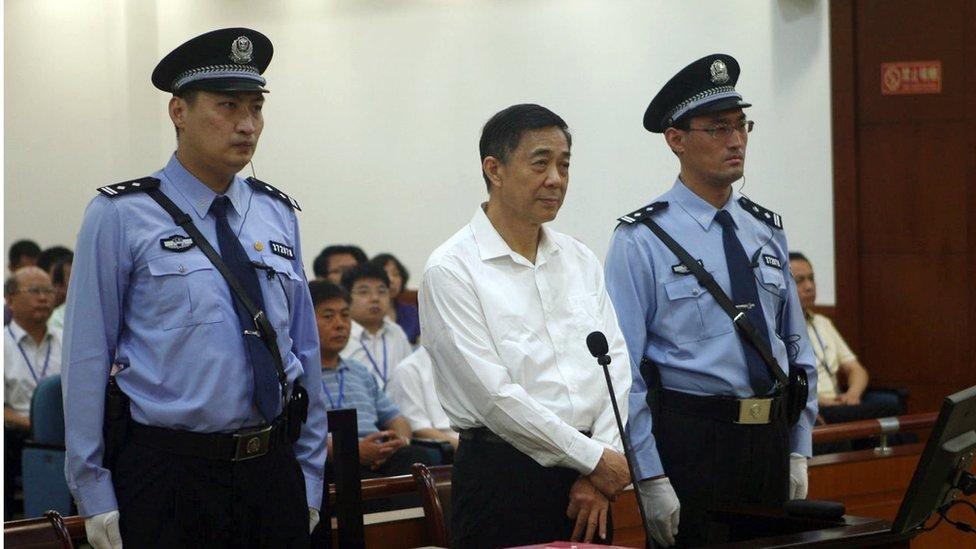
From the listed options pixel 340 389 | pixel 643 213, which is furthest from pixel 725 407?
pixel 340 389

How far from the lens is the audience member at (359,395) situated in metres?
4.08

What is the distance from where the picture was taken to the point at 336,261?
626 cm

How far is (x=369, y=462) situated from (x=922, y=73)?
3.67 m

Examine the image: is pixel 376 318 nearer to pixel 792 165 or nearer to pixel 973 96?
pixel 792 165

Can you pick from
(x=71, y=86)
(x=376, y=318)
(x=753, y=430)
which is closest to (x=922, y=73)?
(x=376, y=318)

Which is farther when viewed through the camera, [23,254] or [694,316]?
[23,254]

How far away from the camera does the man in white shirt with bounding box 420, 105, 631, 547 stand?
2.29 m

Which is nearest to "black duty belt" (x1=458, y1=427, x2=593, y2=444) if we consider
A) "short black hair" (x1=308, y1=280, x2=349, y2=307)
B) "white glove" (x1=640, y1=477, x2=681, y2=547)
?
"white glove" (x1=640, y1=477, x2=681, y2=547)

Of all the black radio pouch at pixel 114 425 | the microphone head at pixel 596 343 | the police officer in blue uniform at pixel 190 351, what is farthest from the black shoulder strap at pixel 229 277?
the microphone head at pixel 596 343

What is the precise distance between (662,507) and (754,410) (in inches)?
11.8

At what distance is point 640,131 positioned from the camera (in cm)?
704

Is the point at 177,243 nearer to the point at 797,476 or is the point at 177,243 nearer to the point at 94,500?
the point at 94,500

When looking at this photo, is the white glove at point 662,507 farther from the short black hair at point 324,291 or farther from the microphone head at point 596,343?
the short black hair at point 324,291

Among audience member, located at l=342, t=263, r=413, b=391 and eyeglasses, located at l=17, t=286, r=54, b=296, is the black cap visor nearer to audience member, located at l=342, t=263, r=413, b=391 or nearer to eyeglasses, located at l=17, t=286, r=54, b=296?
audience member, located at l=342, t=263, r=413, b=391
